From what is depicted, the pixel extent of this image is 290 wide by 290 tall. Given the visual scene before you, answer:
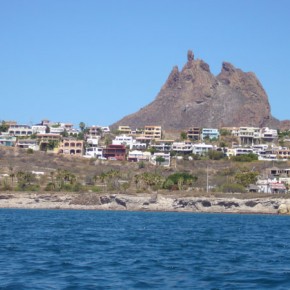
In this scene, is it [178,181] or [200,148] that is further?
[200,148]

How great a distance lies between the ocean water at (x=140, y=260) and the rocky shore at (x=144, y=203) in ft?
171

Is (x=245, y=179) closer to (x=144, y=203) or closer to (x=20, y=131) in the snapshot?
(x=144, y=203)

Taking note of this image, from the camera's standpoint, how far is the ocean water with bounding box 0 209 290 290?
95.9 feet

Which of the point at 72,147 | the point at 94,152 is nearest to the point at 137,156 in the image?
the point at 94,152

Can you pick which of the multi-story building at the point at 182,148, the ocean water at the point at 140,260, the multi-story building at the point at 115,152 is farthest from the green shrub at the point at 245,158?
the ocean water at the point at 140,260

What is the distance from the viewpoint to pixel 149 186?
123750mm

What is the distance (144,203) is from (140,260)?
73897 mm

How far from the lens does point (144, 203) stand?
11012 centimetres

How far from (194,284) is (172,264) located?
602 centimetres

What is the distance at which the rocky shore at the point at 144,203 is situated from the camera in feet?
357

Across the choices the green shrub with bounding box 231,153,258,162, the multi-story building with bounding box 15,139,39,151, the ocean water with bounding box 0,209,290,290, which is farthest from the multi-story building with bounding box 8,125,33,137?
the ocean water with bounding box 0,209,290,290

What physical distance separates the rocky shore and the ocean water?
2054 inches

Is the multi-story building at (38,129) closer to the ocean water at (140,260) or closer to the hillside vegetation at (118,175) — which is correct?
the hillside vegetation at (118,175)

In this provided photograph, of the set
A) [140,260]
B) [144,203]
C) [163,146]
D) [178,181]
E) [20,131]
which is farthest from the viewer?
[20,131]
